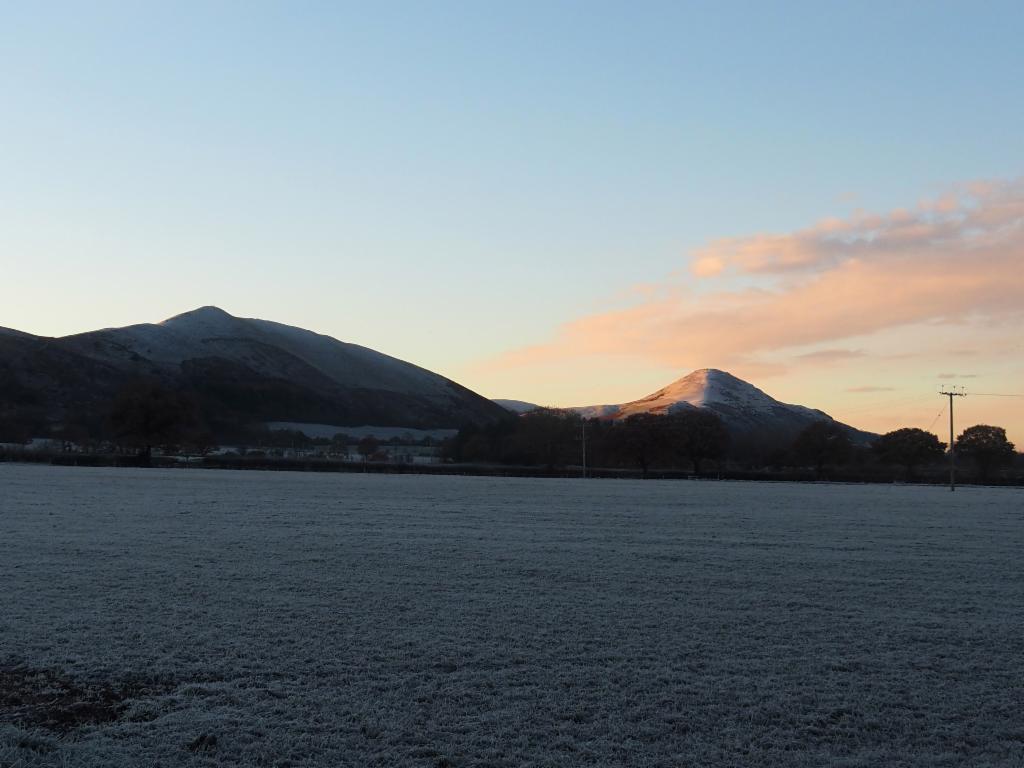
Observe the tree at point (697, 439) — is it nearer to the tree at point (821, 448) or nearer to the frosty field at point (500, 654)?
the tree at point (821, 448)

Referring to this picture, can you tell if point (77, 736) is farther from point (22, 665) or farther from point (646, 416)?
point (646, 416)

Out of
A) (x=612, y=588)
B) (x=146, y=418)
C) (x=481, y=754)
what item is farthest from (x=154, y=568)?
(x=146, y=418)

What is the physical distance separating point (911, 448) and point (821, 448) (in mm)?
12675

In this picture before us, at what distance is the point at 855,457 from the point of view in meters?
142

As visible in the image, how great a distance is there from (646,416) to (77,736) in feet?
424

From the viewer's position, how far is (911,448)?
134125 mm

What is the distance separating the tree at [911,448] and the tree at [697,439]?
24649mm

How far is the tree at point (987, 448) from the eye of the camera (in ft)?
437

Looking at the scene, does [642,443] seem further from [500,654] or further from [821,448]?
[500,654]

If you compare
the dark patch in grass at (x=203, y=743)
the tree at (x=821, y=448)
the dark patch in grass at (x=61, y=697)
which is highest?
the tree at (x=821, y=448)

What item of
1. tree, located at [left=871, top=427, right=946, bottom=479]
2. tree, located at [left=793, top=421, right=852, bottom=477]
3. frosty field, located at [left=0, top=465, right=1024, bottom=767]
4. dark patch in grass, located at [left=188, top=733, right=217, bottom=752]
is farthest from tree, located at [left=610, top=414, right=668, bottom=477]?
dark patch in grass, located at [left=188, top=733, right=217, bottom=752]

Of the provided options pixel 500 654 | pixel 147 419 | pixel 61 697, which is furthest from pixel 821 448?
pixel 61 697

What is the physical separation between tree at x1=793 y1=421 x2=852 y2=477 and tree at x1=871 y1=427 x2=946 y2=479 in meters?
5.84

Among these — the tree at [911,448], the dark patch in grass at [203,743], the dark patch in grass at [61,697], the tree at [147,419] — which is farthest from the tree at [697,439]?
the dark patch in grass at [203,743]
